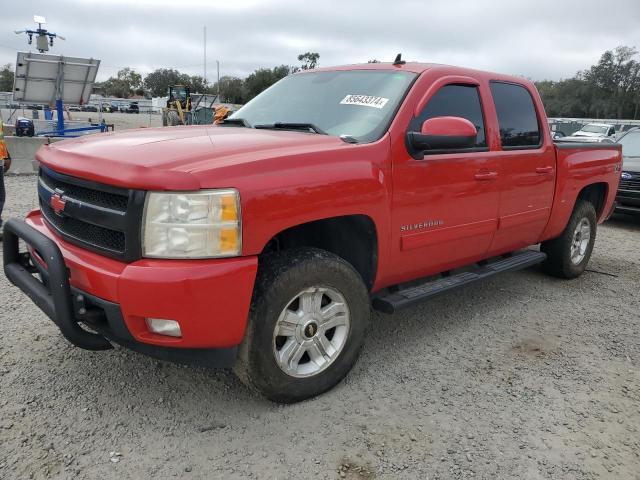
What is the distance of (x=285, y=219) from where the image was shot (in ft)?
8.32

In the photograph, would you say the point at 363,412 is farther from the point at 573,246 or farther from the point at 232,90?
the point at 232,90

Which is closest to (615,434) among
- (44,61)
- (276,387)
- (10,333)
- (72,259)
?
(276,387)

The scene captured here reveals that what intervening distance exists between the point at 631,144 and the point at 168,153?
408 inches

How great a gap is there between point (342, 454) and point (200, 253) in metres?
1.17

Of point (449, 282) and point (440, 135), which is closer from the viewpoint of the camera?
point (440, 135)

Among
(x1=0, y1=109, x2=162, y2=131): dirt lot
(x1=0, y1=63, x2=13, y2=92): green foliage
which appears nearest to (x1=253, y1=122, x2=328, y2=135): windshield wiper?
(x1=0, y1=109, x2=162, y2=131): dirt lot

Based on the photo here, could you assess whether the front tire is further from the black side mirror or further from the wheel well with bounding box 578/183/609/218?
the wheel well with bounding box 578/183/609/218

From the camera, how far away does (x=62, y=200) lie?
8.74ft

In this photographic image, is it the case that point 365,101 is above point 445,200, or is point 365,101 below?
above

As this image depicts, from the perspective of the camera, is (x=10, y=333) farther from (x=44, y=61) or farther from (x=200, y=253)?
(x=44, y=61)

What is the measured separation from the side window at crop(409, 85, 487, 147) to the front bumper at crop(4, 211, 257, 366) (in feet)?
5.33

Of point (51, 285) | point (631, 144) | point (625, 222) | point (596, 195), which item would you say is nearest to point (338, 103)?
point (51, 285)

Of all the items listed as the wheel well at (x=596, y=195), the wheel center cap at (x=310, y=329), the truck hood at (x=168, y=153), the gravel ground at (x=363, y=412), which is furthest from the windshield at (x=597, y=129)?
the wheel center cap at (x=310, y=329)

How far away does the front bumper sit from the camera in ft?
7.43
